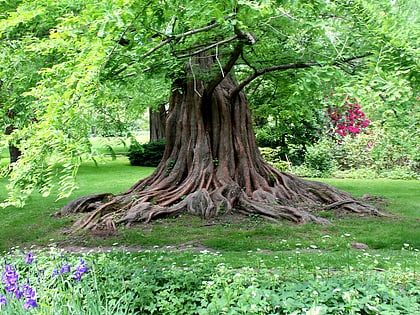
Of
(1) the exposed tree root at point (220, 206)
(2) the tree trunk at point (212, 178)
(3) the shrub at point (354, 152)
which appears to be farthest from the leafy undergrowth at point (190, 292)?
(3) the shrub at point (354, 152)

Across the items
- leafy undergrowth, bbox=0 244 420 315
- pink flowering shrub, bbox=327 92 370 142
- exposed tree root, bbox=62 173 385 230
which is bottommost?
exposed tree root, bbox=62 173 385 230

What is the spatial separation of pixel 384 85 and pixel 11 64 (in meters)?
4.29

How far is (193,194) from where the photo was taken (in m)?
8.93

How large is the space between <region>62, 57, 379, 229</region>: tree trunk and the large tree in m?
0.02

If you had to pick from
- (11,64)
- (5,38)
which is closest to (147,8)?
(11,64)

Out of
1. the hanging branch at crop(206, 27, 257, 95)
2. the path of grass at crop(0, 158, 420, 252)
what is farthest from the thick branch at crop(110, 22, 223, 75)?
the path of grass at crop(0, 158, 420, 252)

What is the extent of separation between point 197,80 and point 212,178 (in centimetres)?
217

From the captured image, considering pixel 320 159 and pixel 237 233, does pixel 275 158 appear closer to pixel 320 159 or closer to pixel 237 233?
pixel 320 159

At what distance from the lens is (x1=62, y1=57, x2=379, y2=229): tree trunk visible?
8.77 meters

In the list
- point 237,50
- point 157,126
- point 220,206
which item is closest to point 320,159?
point 157,126

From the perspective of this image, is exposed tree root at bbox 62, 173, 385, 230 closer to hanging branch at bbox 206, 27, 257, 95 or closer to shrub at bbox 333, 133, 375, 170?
hanging branch at bbox 206, 27, 257, 95

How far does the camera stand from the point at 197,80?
387 inches

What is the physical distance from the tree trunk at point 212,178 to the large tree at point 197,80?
2 cm

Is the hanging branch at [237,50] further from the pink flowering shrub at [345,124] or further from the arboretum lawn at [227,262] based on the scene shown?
the pink flowering shrub at [345,124]
